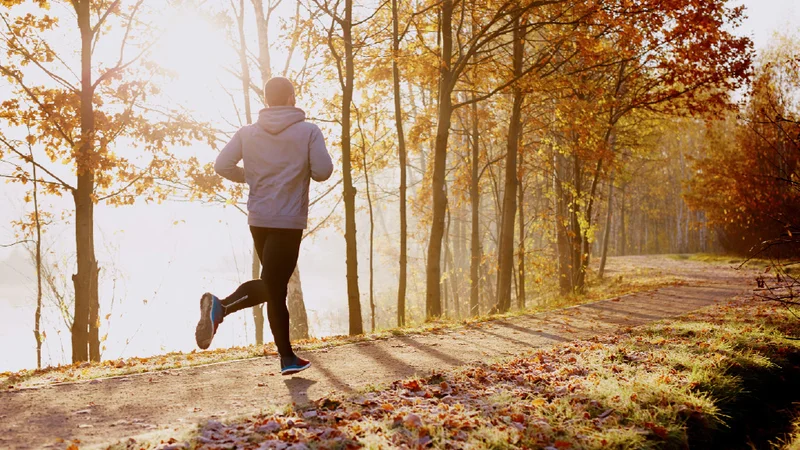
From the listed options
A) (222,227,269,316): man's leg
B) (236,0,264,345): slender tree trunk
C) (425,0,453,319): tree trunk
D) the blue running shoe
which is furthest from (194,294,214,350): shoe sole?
(236,0,264,345): slender tree trunk

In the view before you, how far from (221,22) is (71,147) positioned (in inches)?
335

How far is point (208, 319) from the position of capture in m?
4.72

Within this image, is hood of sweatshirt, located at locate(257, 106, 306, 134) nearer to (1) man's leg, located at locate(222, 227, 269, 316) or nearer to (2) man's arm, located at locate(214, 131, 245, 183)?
(2) man's arm, located at locate(214, 131, 245, 183)

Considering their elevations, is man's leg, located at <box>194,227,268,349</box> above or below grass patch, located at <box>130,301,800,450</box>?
above

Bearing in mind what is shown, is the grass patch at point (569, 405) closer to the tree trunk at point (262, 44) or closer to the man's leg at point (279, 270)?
the man's leg at point (279, 270)

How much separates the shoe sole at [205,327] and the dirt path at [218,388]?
14.1 inches

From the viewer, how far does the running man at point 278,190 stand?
4641mm

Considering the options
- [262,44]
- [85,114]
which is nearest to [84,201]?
[85,114]

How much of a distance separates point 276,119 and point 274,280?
127cm

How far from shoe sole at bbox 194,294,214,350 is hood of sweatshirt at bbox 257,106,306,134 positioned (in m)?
1.43

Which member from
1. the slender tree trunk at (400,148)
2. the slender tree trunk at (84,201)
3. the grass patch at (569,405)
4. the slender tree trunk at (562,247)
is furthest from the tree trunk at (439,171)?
the slender tree trunk at (562,247)

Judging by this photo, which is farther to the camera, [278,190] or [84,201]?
[84,201]

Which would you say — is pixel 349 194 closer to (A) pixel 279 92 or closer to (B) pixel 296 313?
(A) pixel 279 92

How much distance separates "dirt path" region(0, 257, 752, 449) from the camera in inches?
140
